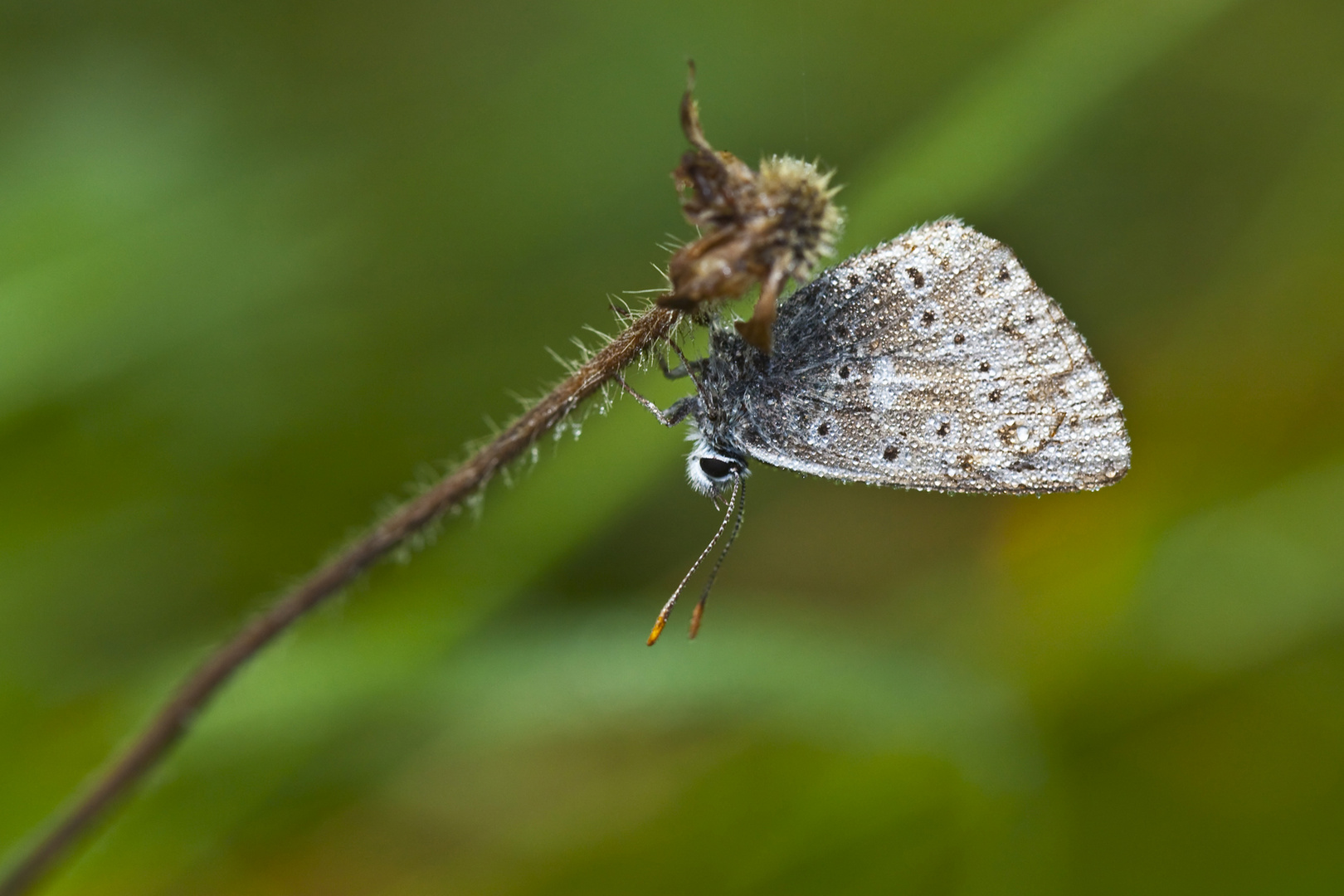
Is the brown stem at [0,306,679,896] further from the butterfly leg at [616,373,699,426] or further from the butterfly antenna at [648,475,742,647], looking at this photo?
the butterfly leg at [616,373,699,426]

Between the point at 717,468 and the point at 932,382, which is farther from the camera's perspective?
the point at 717,468

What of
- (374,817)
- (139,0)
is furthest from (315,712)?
(139,0)

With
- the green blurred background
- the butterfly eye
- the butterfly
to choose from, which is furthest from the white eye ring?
the green blurred background

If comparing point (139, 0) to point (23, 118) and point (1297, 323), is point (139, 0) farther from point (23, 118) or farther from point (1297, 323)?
point (1297, 323)

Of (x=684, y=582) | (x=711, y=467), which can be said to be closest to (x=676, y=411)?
(x=711, y=467)

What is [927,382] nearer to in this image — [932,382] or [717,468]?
[932,382]
